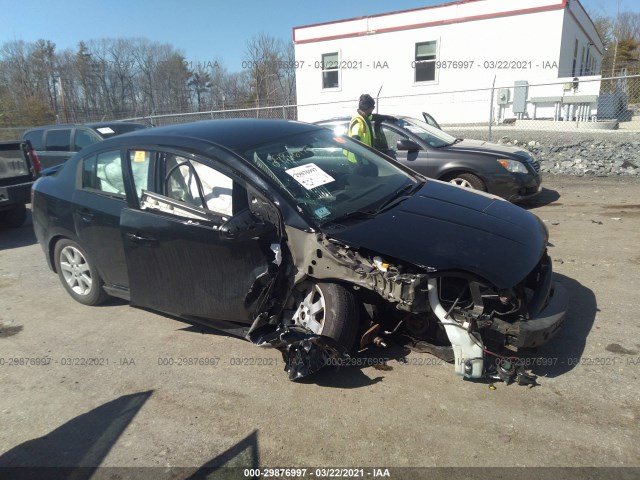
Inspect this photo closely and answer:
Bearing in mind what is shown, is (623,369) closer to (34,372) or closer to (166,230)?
(166,230)

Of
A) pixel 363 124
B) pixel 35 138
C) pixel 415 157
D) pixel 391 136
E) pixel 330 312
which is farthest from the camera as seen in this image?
pixel 35 138

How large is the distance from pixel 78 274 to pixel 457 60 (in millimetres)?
17279

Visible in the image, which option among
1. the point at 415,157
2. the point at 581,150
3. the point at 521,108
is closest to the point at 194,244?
the point at 415,157

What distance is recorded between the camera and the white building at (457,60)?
55.1 ft

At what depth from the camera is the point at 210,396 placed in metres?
3.24

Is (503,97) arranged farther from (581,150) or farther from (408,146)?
(408,146)

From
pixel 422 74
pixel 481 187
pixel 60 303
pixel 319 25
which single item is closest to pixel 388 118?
pixel 481 187

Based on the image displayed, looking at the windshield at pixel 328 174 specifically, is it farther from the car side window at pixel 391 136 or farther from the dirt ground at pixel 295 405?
the car side window at pixel 391 136

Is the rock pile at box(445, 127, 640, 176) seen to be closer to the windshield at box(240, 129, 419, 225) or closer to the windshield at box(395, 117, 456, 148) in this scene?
the windshield at box(395, 117, 456, 148)

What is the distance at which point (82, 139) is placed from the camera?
9.68 metres

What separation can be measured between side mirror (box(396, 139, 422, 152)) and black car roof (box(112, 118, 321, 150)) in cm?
302

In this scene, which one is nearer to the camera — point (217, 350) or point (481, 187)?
point (217, 350)

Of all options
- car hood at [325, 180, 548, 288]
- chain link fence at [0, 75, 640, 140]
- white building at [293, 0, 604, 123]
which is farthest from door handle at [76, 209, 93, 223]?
white building at [293, 0, 604, 123]

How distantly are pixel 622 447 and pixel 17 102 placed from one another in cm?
3580
